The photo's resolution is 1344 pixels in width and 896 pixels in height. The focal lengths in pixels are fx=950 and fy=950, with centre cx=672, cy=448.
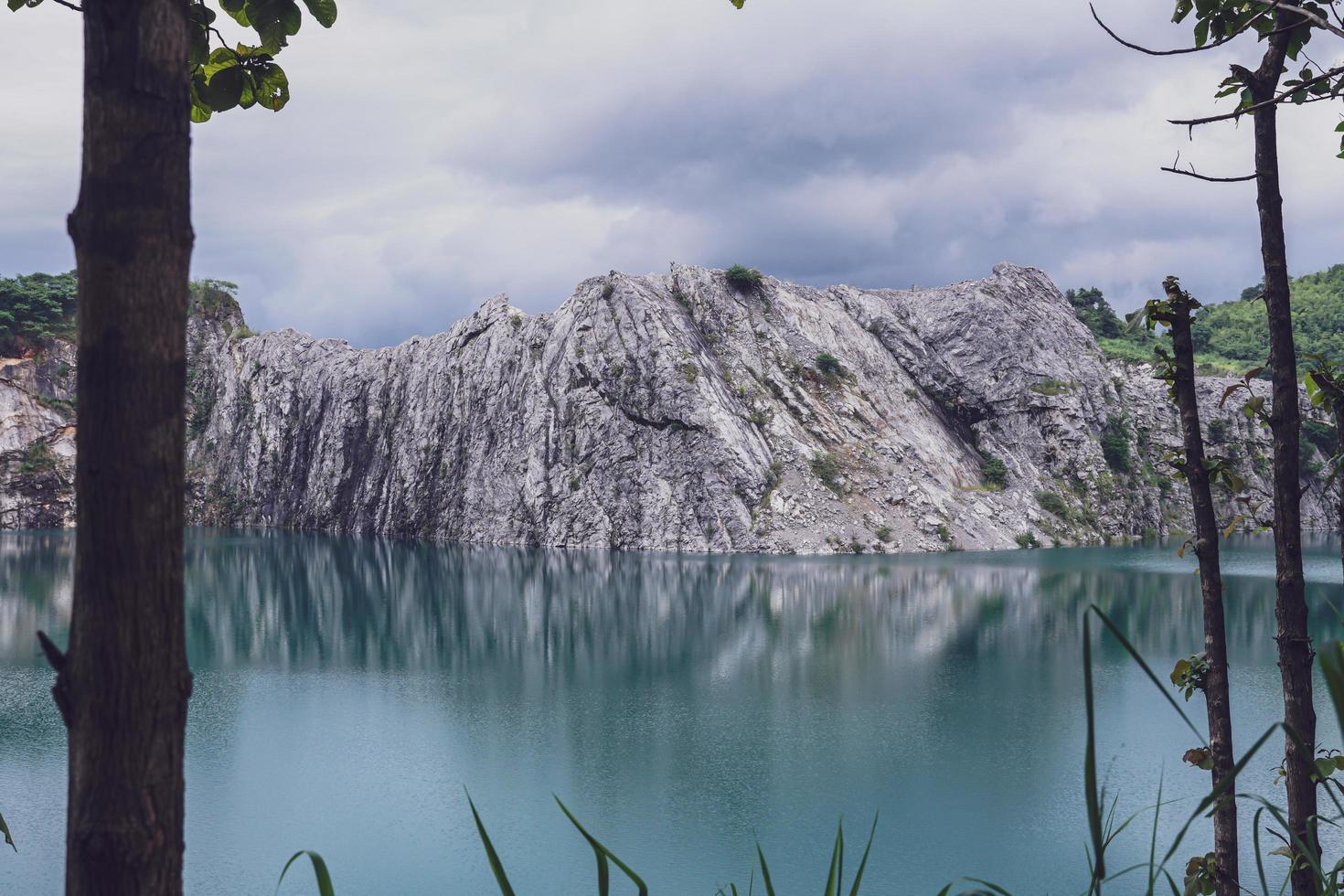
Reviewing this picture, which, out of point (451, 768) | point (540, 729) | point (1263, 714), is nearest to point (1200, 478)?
point (451, 768)

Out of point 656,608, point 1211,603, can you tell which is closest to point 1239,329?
point 656,608

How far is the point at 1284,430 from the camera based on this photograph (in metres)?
5.72

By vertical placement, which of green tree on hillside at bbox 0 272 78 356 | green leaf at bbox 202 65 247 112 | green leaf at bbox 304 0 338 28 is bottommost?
green leaf at bbox 202 65 247 112

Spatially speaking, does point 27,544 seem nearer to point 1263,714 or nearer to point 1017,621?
point 1017,621

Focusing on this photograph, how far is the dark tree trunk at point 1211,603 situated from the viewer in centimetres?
672

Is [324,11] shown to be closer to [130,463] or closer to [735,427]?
[130,463]

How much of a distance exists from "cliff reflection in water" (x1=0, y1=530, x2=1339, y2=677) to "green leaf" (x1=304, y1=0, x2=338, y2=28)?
31.9m

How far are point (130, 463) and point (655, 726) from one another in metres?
26.3

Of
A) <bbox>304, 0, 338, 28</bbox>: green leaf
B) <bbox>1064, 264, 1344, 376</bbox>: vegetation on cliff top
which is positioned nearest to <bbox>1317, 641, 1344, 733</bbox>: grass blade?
<bbox>304, 0, 338, 28</bbox>: green leaf

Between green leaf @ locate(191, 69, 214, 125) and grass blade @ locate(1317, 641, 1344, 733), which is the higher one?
green leaf @ locate(191, 69, 214, 125)

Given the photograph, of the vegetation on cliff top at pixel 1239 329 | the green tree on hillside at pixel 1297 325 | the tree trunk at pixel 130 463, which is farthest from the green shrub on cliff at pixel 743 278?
the tree trunk at pixel 130 463

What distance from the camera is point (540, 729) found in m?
27.4

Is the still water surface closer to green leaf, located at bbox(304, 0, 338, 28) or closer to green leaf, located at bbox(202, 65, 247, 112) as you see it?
green leaf, located at bbox(304, 0, 338, 28)

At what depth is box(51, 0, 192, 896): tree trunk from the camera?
2.43 meters
